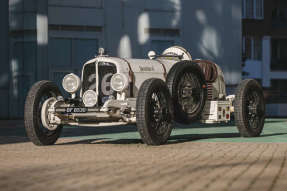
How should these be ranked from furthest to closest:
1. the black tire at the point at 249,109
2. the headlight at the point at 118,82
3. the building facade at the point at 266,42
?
the building facade at the point at 266,42
the black tire at the point at 249,109
the headlight at the point at 118,82

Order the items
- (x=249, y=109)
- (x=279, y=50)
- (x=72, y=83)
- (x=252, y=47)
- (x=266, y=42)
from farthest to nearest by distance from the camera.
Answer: (x=279, y=50), (x=266, y=42), (x=252, y=47), (x=249, y=109), (x=72, y=83)

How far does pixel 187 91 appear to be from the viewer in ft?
40.8

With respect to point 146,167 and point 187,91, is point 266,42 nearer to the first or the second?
point 187,91

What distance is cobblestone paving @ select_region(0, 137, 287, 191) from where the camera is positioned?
20.8 feet

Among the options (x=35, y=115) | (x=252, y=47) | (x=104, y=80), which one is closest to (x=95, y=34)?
(x=104, y=80)

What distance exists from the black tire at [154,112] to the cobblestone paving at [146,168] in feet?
1.04

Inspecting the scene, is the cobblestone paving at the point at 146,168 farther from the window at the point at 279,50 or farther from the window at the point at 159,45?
the window at the point at 279,50

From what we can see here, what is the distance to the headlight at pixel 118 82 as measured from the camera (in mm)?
11498

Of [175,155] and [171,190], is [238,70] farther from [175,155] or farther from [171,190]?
[171,190]

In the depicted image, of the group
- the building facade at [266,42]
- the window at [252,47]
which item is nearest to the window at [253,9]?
the building facade at [266,42]

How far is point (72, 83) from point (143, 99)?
214cm

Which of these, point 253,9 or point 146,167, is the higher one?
point 253,9

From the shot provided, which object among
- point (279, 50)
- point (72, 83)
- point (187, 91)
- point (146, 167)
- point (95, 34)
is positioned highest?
point (279, 50)

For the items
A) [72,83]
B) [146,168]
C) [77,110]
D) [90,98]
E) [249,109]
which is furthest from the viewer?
[249,109]
